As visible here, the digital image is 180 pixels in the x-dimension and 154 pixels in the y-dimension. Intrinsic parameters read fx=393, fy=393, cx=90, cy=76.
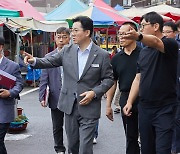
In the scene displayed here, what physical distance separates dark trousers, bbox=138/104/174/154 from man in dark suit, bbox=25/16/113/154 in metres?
0.59

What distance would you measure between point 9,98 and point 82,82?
42.7 inches

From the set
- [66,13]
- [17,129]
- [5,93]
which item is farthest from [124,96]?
[66,13]

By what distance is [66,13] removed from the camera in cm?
1420

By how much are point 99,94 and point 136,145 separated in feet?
3.81

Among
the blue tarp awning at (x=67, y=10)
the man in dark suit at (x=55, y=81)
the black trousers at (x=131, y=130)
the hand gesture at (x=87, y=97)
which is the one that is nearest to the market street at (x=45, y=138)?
the man in dark suit at (x=55, y=81)

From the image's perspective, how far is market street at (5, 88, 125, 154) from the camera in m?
Result: 6.80

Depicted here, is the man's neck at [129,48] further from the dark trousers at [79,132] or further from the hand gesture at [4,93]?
the hand gesture at [4,93]

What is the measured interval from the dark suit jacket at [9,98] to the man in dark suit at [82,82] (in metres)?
0.64

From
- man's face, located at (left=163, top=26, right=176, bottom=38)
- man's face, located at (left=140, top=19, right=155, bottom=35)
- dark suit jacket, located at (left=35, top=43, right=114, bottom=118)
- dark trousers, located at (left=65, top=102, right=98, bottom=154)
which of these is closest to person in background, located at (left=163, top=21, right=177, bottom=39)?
man's face, located at (left=163, top=26, right=176, bottom=38)

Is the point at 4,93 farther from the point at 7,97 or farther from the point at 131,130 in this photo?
the point at 131,130

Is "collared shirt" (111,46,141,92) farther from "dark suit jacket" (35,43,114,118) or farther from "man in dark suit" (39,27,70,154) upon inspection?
"man in dark suit" (39,27,70,154)

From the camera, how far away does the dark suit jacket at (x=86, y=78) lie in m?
4.71

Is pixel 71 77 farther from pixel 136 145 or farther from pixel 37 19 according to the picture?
pixel 37 19

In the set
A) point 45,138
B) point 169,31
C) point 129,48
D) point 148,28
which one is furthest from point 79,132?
point 45,138
